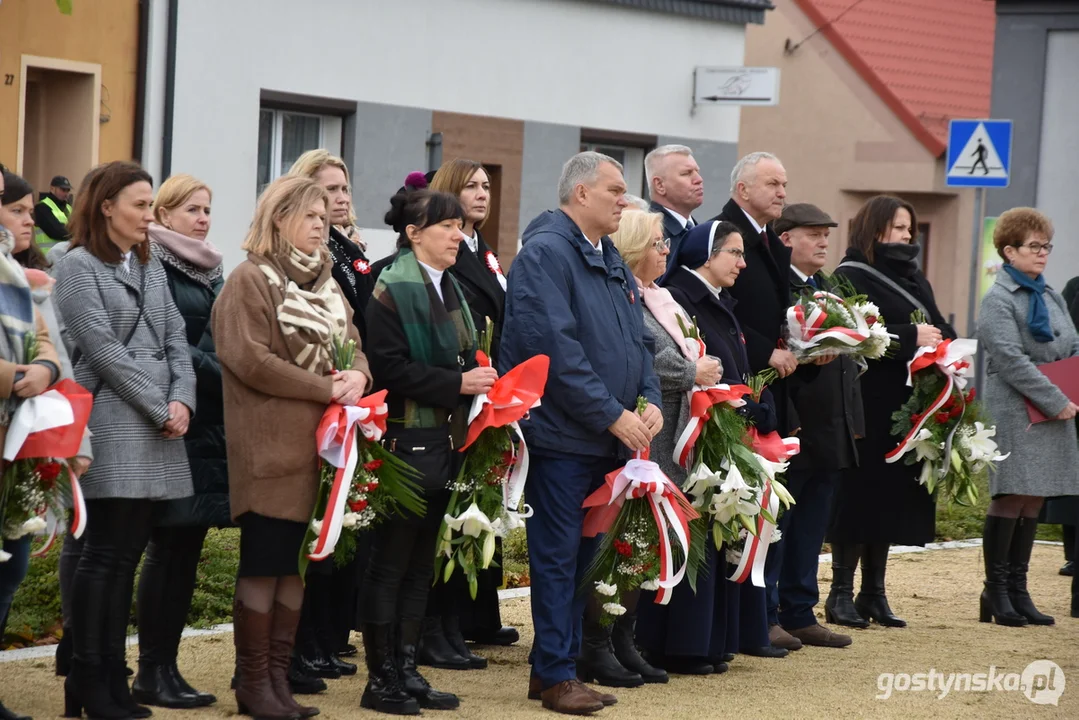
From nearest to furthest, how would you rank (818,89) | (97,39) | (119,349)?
(119,349), (97,39), (818,89)

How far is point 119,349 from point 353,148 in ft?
34.1

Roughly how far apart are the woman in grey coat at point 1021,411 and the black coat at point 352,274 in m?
3.80

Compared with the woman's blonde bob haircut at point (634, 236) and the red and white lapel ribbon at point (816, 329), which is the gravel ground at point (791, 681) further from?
the woman's blonde bob haircut at point (634, 236)

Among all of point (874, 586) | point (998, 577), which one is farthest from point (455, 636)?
point (998, 577)

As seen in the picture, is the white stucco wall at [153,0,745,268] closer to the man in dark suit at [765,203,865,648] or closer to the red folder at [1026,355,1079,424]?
the man in dark suit at [765,203,865,648]

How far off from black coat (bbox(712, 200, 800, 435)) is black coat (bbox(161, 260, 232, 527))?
2.67 metres

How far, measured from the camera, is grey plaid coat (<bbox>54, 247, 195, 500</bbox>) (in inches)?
227

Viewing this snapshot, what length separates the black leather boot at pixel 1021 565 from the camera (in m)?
8.95

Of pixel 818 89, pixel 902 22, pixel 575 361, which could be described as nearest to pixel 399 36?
pixel 575 361

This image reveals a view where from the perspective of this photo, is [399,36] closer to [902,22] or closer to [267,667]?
[267,667]

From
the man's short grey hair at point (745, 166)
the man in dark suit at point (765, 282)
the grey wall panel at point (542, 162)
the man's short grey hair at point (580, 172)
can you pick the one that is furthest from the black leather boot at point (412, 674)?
the grey wall panel at point (542, 162)

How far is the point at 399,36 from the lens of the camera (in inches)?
637

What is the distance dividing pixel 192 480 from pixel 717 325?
8.49 feet

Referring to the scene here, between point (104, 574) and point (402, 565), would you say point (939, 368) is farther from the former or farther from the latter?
point (104, 574)
